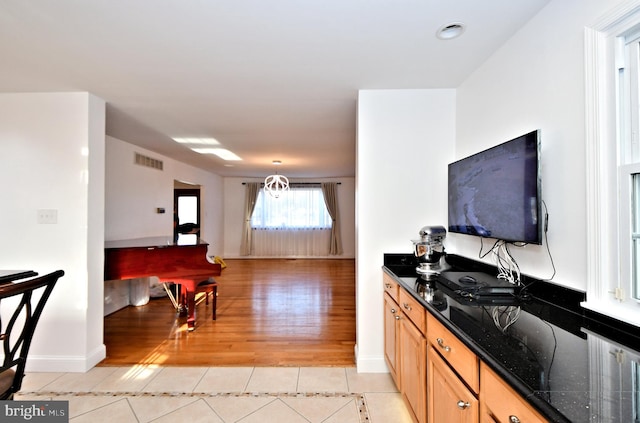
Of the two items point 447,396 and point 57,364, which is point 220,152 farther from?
point 447,396

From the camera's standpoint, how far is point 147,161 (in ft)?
14.8

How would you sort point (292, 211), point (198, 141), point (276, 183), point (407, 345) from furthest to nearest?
1. point (292, 211)
2. point (276, 183)
3. point (198, 141)
4. point (407, 345)

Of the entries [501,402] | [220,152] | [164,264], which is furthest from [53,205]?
[501,402]

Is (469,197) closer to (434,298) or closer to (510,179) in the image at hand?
(510,179)

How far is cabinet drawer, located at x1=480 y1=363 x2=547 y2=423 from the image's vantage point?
0.73 meters

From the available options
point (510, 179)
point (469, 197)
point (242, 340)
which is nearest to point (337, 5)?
point (510, 179)

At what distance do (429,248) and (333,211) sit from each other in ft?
19.8

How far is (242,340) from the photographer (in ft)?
9.76

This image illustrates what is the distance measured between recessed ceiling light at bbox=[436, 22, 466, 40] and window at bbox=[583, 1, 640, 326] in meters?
0.59

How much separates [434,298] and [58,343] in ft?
10.2

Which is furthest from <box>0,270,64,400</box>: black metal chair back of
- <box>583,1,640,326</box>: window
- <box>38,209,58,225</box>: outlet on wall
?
<box>583,1,640,326</box>: window

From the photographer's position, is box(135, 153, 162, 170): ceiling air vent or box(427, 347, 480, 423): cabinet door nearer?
box(427, 347, 480, 423): cabinet door

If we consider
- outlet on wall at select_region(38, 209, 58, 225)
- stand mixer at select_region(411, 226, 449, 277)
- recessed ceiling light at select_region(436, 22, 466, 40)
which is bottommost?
stand mixer at select_region(411, 226, 449, 277)

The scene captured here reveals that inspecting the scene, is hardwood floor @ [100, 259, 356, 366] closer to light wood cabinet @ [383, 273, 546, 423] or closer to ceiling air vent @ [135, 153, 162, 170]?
light wood cabinet @ [383, 273, 546, 423]
